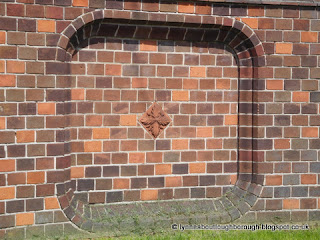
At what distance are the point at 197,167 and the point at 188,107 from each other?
2.18 ft

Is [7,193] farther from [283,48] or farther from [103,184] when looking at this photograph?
[283,48]

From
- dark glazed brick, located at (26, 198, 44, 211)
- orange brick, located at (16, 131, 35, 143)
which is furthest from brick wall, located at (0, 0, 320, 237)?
orange brick, located at (16, 131, 35, 143)

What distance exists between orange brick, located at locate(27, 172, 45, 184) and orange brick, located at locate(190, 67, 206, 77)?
1.91 m

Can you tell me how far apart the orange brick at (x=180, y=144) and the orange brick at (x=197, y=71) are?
726 mm

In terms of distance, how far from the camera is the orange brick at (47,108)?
14.3ft

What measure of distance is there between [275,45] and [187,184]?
1772 millimetres

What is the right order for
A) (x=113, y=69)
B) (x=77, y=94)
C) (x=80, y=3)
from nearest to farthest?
(x=80, y=3) < (x=77, y=94) < (x=113, y=69)

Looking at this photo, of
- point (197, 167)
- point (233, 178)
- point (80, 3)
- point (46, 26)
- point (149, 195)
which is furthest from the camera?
point (233, 178)

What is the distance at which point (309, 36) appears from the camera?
497 cm

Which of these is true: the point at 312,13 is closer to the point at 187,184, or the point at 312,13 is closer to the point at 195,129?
the point at 195,129

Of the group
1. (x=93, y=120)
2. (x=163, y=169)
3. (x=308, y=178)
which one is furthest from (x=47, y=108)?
(x=308, y=178)

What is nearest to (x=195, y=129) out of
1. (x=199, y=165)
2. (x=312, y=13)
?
(x=199, y=165)

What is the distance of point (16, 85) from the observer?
14.0 feet

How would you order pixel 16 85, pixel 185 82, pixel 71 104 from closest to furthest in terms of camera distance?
pixel 16 85 → pixel 71 104 → pixel 185 82
